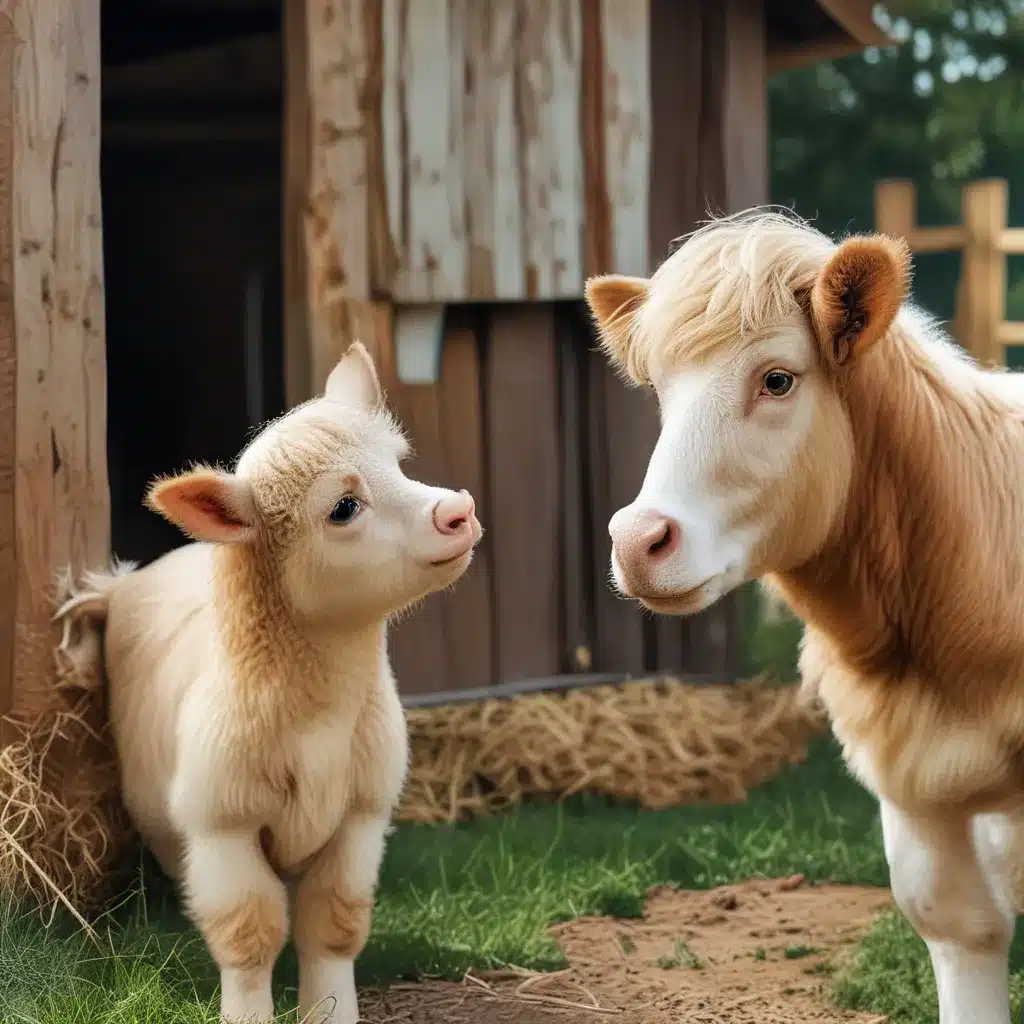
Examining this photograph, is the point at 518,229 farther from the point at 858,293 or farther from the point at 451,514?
the point at 858,293

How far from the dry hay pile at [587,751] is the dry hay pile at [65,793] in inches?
60.3

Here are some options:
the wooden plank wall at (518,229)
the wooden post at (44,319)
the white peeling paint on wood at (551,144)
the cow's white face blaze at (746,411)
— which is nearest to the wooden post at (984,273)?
the wooden plank wall at (518,229)

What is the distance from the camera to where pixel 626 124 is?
21.5ft

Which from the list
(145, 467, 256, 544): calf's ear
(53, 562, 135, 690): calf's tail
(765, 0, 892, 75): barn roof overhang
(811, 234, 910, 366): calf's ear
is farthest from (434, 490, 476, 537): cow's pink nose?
(765, 0, 892, 75): barn roof overhang

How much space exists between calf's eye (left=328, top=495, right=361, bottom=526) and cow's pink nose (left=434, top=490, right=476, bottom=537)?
7.8 inches

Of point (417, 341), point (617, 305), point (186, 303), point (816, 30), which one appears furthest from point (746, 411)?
point (186, 303)

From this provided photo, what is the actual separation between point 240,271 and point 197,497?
730cm

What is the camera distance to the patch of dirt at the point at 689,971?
14.3 ft

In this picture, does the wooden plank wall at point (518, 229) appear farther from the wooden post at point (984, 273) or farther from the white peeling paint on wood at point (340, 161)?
the wooden post at point (984, 273)

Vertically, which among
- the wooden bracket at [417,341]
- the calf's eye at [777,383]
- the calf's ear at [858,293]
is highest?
the wooden bracket at [417,341]

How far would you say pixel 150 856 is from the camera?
502cm

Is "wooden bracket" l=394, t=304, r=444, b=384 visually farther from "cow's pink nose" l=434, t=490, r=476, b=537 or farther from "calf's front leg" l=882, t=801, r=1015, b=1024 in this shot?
"calf's front leg" l=882, t=801, r=1015, b=1024

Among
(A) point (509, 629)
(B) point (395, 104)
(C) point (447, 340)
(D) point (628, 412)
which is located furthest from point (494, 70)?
(A) point (509, 629)

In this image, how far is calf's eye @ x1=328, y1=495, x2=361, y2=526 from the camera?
3.78m
